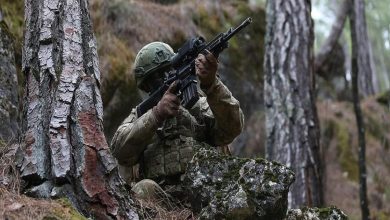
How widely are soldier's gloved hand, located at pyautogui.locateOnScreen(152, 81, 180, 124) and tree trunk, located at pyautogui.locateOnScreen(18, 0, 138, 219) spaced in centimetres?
55

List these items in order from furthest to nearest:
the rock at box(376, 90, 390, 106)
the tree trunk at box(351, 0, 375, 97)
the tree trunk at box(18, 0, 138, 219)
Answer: the tree trunk at box(351, 0, 375, 97), the rock at box(376, 90, 390, 106), the tree trunk at box(18, 0, 138, 219)

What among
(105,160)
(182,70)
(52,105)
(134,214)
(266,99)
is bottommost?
(134,214)

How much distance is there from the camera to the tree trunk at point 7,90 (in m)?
4.90

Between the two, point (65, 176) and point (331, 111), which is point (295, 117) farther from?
point (331, 111)

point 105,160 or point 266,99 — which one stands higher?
point 266,99

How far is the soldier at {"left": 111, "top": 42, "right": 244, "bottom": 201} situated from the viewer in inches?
170

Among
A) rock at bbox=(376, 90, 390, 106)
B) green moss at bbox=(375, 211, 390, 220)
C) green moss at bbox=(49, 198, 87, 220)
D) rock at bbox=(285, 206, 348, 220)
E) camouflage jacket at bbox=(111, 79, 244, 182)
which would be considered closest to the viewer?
green moss at bbox=(49, 198, 87, 220)

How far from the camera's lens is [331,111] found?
1320 centimetres

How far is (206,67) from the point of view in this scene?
4.10m

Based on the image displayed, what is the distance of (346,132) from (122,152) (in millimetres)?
8611

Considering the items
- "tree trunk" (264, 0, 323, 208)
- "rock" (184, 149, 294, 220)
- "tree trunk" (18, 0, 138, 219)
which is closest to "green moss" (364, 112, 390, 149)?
"tree trunk" (264, 0, 323, 208)

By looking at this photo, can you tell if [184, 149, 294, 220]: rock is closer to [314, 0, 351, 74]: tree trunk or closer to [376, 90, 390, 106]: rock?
[314, 0, 351, 74]: tree trunk

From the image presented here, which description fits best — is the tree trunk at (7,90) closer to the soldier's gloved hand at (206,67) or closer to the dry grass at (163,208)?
the dry grass at (163,208)

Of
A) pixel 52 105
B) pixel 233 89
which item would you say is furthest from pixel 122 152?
pixel 233 89
